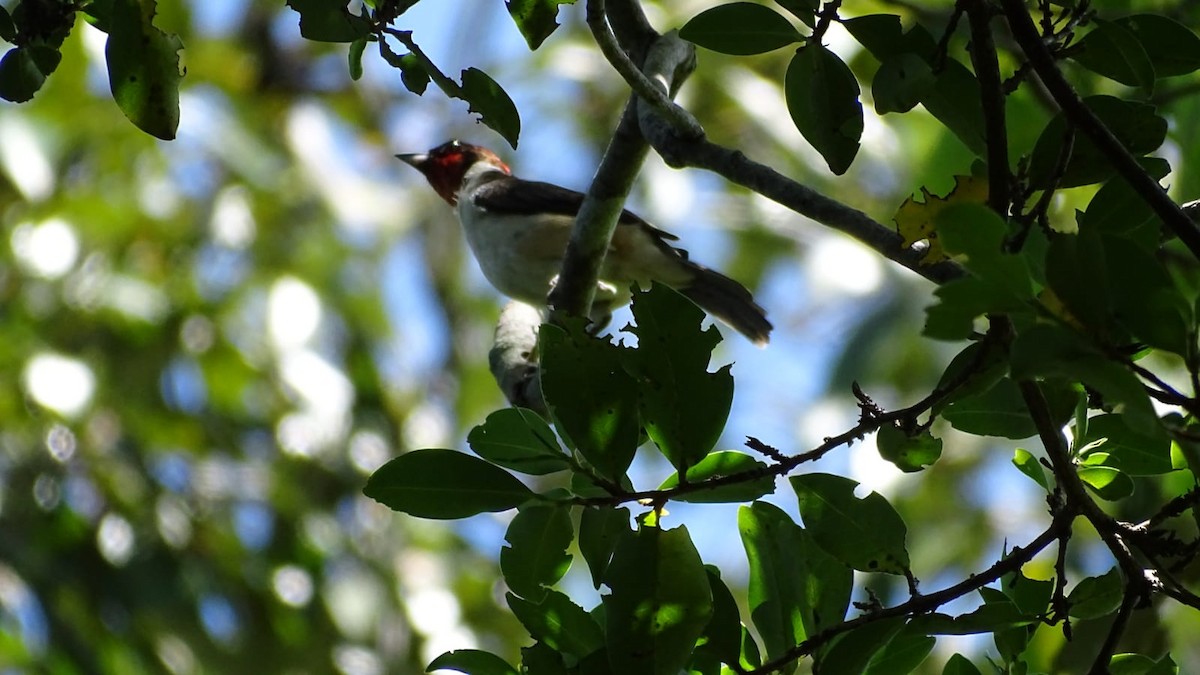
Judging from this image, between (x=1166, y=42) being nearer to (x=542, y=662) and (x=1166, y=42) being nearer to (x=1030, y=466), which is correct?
(x=1030, y=466)

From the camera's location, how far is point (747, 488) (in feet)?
5.49

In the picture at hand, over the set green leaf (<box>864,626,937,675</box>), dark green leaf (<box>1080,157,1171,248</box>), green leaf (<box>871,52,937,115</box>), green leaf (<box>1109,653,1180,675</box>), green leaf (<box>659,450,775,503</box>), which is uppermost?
green leaf (<box>871,52,937,115</box>)

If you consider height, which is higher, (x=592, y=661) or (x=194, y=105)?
(x=194, y=105)

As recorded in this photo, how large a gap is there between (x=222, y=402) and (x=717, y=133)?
3.55 m

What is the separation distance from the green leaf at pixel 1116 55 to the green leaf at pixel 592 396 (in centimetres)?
73

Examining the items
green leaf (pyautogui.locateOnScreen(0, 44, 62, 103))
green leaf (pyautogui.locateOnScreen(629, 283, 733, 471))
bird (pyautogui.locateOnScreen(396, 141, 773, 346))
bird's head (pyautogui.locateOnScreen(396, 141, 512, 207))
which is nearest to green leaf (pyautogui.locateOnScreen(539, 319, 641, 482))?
green leaf (pyautogui.locateOnScreen(629, 283, 733, 471))

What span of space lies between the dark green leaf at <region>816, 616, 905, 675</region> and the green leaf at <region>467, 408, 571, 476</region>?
44cm

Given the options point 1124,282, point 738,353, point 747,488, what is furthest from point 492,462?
point 738,353

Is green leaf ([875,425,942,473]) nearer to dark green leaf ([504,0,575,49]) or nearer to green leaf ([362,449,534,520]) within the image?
green leaf ([362,449,534,520])

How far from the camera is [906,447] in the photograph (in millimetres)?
1708

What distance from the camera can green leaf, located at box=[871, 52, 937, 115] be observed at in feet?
5.43

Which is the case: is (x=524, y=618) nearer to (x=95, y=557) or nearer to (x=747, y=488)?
(x=747, y=488)

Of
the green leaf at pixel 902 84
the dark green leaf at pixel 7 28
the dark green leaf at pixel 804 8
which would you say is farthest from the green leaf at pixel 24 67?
the green leaf at pixel 902 84

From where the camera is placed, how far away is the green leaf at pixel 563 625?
1.71 metres
